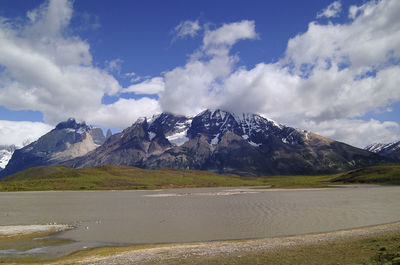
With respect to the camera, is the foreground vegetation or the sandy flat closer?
the foreground vegetation

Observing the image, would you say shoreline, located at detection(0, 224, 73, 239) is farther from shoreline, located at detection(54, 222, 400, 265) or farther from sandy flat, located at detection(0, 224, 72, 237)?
shoreline, located at detection(54, 222, 400, 265)

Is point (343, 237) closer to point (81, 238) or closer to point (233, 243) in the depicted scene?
point (233, 243)

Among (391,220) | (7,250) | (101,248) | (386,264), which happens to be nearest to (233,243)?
A: (101,248)

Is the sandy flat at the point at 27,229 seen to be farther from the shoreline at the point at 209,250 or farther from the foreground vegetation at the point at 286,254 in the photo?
the shoreline at the point at 209,250

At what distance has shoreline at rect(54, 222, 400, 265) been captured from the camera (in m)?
34.2

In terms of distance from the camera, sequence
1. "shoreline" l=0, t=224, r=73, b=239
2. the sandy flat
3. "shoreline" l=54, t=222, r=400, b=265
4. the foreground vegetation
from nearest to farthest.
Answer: the foreground vegetation < "shoreline" l=54, t=222, r=400, b=265 < "shoreline" l=0, t=224, r=73, b=239 < the sandy flat

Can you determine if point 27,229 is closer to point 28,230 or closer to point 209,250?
point 28,230

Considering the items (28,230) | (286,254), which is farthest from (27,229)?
(286,254)

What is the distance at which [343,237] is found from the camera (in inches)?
1654

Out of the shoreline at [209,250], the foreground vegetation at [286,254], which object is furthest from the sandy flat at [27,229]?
the shoreline at [209,250]

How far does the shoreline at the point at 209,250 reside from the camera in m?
34.2

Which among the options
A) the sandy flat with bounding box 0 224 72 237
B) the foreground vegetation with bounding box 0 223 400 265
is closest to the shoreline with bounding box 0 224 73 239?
the sandy flat with bounding box 0 224 72 237

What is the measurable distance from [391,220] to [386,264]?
40.8 m

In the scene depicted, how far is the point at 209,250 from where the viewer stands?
37.8 metres
